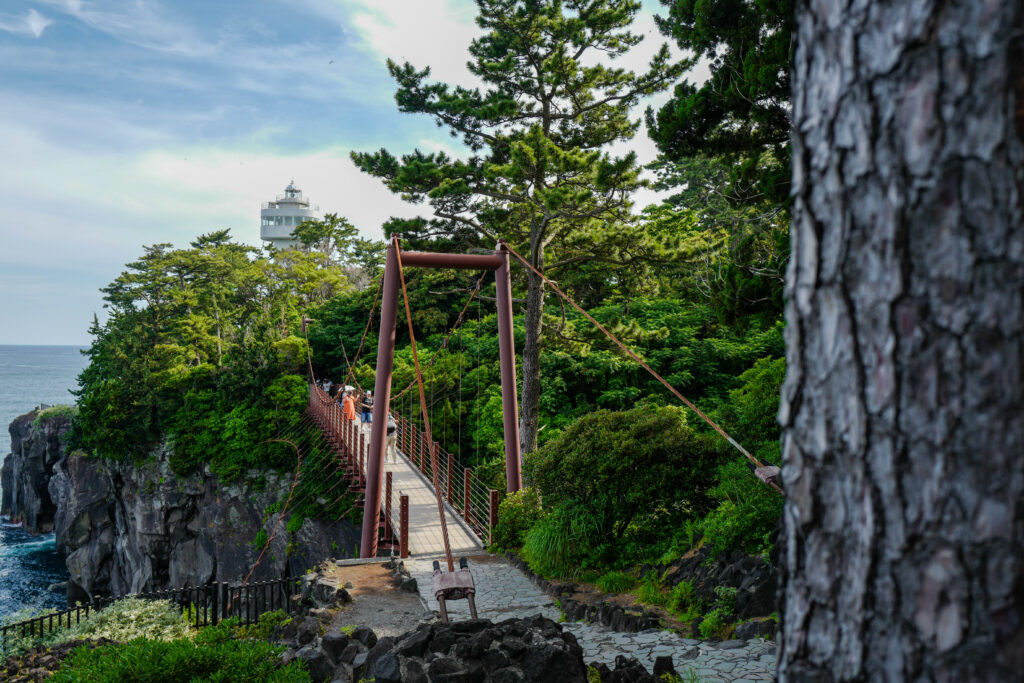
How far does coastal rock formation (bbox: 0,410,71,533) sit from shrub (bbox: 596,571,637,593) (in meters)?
32.9

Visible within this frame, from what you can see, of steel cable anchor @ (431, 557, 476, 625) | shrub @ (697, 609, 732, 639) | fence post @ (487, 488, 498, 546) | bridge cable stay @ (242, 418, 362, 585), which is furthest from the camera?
bridge cable stay @ (242, 418, 362, 585)

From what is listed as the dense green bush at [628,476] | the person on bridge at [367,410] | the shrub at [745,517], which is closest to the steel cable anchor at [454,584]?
the shrub at [745,517]

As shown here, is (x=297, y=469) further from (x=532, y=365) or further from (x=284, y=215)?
(x=284, y=215)

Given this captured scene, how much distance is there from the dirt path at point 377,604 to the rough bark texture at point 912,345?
5.72m

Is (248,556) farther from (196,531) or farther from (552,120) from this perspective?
(552,120)

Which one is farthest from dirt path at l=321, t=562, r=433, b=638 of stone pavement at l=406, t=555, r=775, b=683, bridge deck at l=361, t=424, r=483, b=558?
bridge deck at l=361, t=424, r=483, b=558

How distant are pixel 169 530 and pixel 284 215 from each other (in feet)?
126

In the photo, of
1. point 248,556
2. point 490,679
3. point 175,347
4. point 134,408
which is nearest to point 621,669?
point 490,679

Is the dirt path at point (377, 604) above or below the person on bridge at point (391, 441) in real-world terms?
below

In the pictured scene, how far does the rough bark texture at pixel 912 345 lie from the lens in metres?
0.83

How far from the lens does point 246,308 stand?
30.2m

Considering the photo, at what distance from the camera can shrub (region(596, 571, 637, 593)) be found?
5949 mm

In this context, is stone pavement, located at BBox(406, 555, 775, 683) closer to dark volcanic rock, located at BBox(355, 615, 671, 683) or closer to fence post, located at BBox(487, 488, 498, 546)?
dark volcanic rock, located at BBox(355, 615, 671, 683)

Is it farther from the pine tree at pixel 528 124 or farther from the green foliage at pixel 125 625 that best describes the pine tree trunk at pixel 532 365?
the green foliage at pixel 125 625
